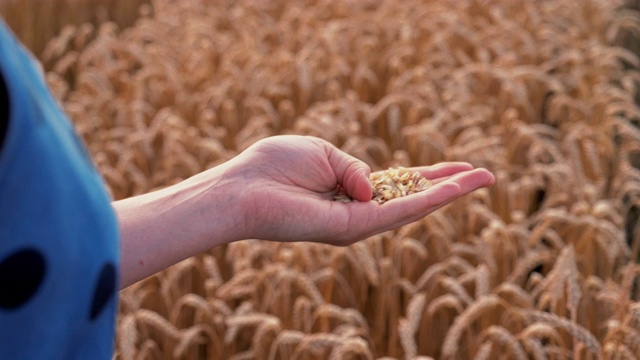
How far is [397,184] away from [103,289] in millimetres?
876

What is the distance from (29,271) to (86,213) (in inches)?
2.9

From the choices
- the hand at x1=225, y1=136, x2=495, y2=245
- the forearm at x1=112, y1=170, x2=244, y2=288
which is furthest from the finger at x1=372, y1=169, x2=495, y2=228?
the forearm at x1=112, y1=170, x2=244, y2=288


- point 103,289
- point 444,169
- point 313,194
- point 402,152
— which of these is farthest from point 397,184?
point 402,152

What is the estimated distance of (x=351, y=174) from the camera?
1.62m

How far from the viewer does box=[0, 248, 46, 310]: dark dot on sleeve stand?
0.88 meters

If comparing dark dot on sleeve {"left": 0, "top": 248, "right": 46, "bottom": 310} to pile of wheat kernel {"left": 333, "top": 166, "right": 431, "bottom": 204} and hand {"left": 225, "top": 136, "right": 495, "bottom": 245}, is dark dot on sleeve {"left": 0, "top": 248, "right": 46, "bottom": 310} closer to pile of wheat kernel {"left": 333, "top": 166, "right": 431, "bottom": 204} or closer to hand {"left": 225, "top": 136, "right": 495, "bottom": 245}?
hand {"left": 225, "top": 136, "right": 495, "bottom": 245}

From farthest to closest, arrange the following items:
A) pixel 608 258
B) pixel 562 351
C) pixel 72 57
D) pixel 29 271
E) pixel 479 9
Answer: pixel 479 9, pixel 72 57, pixel 608 258, pixel 562 351, pixel 29 271

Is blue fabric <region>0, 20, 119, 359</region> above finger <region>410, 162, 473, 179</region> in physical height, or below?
above

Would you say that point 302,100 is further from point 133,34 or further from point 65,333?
point 65,333

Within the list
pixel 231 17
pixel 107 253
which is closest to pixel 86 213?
pixel 107 253

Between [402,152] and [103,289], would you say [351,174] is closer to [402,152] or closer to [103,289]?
[103,289]

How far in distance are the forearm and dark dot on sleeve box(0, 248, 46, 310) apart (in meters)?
0.38

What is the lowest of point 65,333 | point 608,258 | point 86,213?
point 608,258

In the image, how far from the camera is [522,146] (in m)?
3.42
